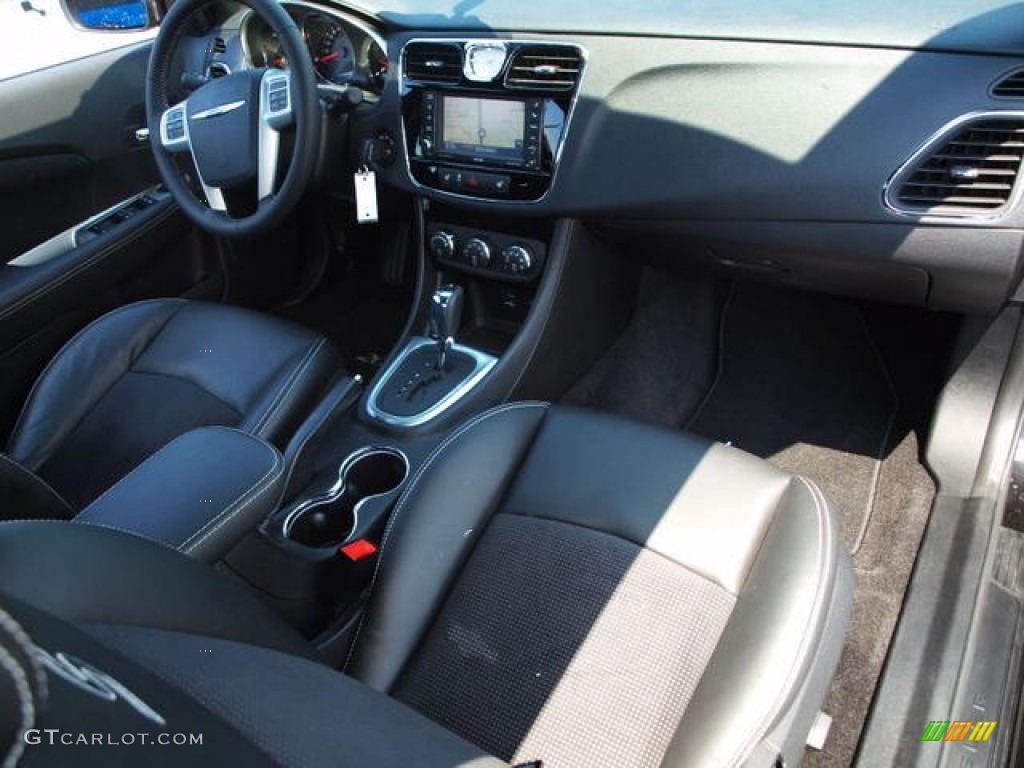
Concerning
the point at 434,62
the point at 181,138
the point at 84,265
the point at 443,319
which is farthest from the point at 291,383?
the point at 84,265

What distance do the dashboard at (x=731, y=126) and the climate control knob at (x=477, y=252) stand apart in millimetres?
72

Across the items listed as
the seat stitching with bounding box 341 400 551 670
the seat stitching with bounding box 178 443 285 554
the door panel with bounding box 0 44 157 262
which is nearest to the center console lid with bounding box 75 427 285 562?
the seat stitching with bounding box 178 443 285 554

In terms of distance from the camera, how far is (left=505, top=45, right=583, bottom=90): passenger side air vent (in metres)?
1.65

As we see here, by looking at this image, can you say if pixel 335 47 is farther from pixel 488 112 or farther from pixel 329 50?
pixel 488 112

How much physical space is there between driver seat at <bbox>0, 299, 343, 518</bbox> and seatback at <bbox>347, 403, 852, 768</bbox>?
0.49 meters

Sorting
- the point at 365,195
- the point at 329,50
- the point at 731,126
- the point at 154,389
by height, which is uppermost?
the point at 329,50

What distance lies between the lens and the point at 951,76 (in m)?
1.31

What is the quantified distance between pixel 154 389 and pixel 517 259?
809mm

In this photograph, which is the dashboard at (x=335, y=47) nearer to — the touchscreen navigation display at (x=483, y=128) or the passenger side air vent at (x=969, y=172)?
the touchscreen navigation display at (x=483, y=128)

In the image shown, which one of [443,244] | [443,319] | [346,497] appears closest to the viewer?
[346,497]

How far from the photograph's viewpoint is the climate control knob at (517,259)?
194cm

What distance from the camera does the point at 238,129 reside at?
1.79 meters

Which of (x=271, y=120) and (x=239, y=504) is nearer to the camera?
(x=239, y=504)

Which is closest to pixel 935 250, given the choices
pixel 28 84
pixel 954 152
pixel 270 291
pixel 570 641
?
pixel 954 152
